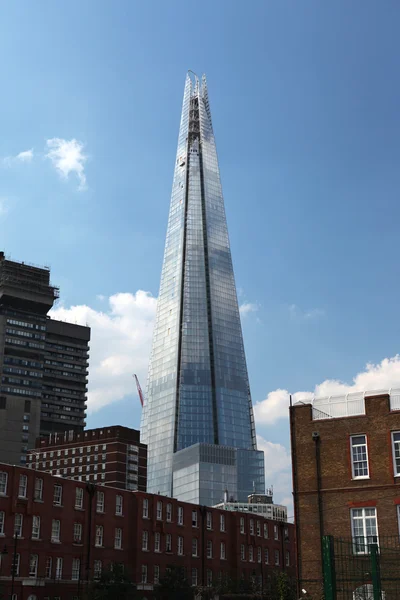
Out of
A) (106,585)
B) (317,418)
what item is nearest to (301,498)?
(317,418)

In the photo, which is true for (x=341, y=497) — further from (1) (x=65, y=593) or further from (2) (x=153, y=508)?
(2) (x=153, y=508)

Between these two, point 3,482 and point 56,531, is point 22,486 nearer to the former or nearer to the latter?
point 3,482

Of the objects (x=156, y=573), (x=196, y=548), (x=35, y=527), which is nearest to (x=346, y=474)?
(x=35, y=527)

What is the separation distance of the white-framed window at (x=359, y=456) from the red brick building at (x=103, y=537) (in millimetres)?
39455

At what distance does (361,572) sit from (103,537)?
175 feet

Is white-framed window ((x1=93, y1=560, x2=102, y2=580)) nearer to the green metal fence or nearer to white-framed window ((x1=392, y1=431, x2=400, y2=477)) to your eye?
the green metal fence

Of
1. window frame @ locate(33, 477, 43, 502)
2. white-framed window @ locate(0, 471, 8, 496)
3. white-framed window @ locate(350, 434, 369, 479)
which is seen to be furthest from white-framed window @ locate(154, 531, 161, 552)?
white-framed window @ locate(350, 434, 369, 479)

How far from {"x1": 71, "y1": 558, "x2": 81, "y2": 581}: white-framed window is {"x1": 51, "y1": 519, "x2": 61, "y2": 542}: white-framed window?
11.1 ft

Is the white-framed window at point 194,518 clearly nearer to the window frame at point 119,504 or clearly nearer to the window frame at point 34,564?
the window frame at point 119,504

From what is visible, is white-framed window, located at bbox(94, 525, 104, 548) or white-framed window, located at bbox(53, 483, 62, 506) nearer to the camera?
white-framed window, located at bbox(53, 483, 62, 506)

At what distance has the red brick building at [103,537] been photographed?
7725cm

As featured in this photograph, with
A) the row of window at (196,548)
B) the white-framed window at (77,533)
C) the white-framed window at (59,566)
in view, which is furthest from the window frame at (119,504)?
the white-framed window at (59,566)

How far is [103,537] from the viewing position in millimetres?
86562

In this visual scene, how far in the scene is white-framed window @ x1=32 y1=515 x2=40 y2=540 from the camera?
78.4 m
